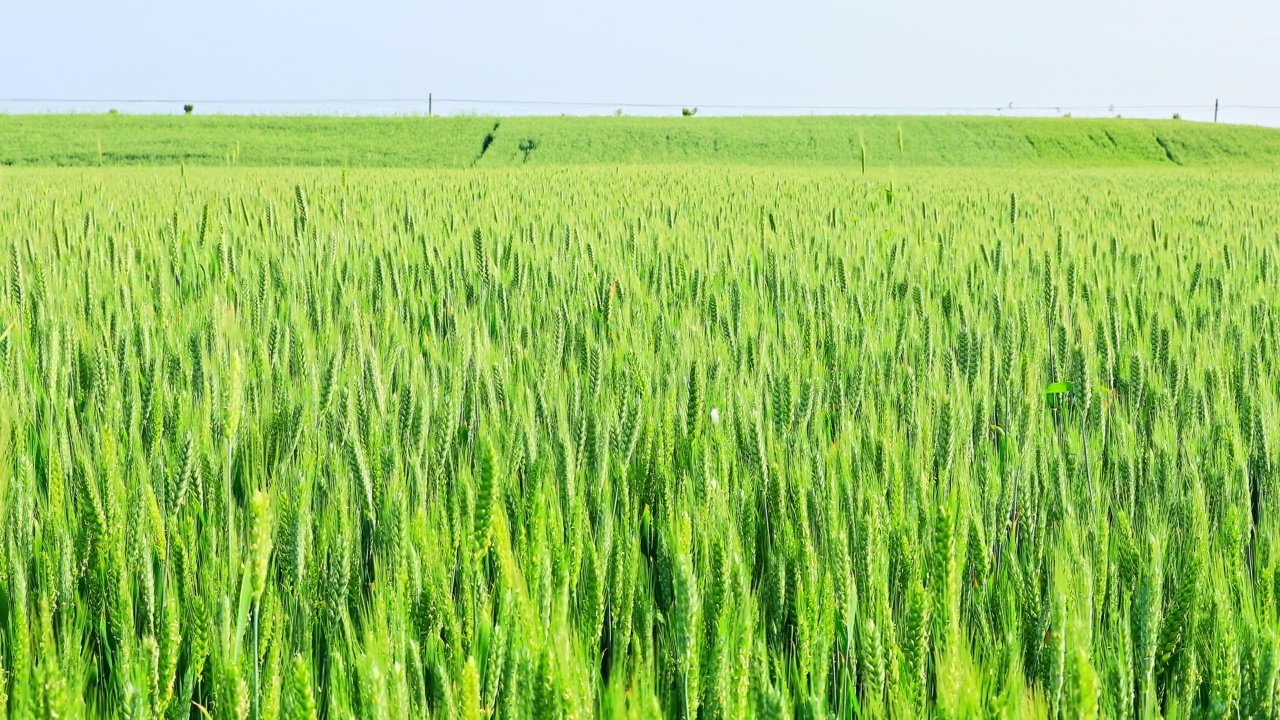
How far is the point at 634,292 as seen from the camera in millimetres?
2744

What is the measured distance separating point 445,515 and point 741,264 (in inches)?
95.9

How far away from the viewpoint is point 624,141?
30.6 metres

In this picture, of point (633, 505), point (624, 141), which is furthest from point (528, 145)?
point (633, 505)

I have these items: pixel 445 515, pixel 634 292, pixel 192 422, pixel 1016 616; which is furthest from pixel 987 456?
pixel 634 292

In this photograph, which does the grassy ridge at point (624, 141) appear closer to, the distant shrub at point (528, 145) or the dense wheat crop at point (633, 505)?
the distant shrub at point (528, 145)

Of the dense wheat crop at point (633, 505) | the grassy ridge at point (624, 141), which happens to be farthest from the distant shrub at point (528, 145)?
the dense wheat crop at point (633, 505)

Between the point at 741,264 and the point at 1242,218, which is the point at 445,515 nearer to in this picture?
the point at 741,264

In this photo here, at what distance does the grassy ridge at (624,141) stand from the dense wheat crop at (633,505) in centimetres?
2360

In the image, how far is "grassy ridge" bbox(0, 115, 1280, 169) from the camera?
93.0ft

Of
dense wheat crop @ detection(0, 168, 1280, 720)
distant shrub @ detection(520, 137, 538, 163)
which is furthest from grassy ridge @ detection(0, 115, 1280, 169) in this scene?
dense wheat crop @ detection(0, 168, 1280, 720)

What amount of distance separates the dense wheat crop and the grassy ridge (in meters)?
23.6

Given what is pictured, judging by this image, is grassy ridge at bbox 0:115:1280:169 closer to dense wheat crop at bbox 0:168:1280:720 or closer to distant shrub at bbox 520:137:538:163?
distant shrub at bbox 520:137:538:163

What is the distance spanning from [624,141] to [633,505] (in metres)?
29.9

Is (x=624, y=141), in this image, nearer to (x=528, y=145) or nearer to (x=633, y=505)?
(x=528, y=145)
